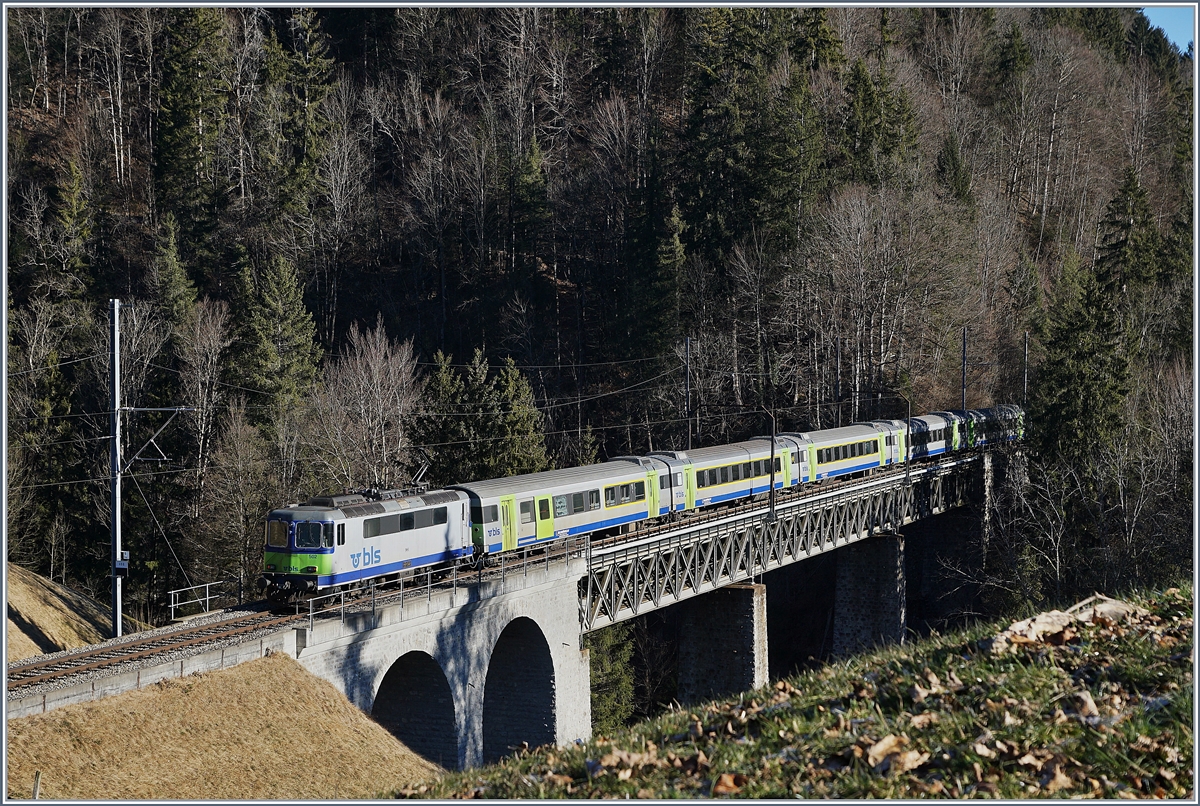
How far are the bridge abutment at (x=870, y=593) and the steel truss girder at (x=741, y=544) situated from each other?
3.43 feet

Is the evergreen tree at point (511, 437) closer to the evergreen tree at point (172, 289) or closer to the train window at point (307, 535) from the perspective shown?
the train window at point (307, 535)

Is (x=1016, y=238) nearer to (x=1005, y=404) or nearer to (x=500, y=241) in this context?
(x=1005, y=404)

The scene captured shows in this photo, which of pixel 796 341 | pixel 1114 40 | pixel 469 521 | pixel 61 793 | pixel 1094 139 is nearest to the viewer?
pixel 61 793

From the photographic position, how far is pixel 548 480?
3036cm

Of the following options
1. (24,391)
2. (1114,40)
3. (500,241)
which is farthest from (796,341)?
(1114,40)

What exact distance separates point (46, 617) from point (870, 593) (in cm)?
3019

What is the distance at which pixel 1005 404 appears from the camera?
6125 centimetres

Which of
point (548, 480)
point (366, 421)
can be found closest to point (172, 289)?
point (366, 421)

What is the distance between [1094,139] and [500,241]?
45300 mm

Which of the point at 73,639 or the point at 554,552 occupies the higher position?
the point at 554,552

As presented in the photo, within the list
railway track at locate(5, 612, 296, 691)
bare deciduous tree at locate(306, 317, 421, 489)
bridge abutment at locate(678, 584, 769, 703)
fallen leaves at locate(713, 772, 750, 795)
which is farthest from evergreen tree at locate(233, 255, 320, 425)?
fallen leaves at locate(713, 772, 750, 795)

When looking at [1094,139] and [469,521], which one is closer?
[469,521]

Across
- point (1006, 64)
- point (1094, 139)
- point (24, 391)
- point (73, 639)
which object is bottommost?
point (73, 639)

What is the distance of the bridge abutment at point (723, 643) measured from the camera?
117 ft
